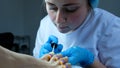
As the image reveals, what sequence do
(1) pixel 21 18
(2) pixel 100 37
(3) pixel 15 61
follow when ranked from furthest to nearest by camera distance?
(1) pixel 21 18 → (2) pixel 100 37 → (3) pixel 15 61

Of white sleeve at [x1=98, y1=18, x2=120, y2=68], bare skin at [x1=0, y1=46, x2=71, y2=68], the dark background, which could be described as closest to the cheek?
white sleeve at [x1=98, y1=18, x2=120, y2=68]

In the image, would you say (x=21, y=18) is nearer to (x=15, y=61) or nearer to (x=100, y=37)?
(x=100, y=37)

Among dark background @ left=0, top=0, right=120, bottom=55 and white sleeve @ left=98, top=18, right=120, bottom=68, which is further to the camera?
dark background @ left=0, top=0, right=120, bottom=55

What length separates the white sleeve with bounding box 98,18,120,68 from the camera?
32.8 inches

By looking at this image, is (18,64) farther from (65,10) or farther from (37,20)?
(37,20)

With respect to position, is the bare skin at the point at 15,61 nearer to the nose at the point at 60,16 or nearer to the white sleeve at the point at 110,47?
the nose at the point at 60,16

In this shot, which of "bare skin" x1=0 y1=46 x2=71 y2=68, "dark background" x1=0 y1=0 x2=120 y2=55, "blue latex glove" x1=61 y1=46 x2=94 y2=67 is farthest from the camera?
"dark background" x1=0 y1=0 x2=120 y2=55

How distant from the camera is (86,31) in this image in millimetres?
886

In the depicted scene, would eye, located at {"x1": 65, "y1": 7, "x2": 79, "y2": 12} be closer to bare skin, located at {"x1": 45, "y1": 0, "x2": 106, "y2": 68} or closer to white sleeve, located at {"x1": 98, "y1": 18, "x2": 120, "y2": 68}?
bare skin, located at {"x1": 45, "y1": 0, "x2": 106, "y2": 68}

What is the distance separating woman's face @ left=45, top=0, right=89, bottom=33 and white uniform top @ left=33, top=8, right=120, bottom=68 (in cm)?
8

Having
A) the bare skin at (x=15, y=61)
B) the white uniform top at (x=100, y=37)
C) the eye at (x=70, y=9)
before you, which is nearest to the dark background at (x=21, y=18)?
the white uniform top at (x=100, y=37)

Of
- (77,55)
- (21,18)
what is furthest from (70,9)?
(21,18)

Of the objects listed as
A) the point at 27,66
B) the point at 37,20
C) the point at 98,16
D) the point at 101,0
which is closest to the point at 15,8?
the point at 37,20

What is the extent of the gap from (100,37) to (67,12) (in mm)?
181
